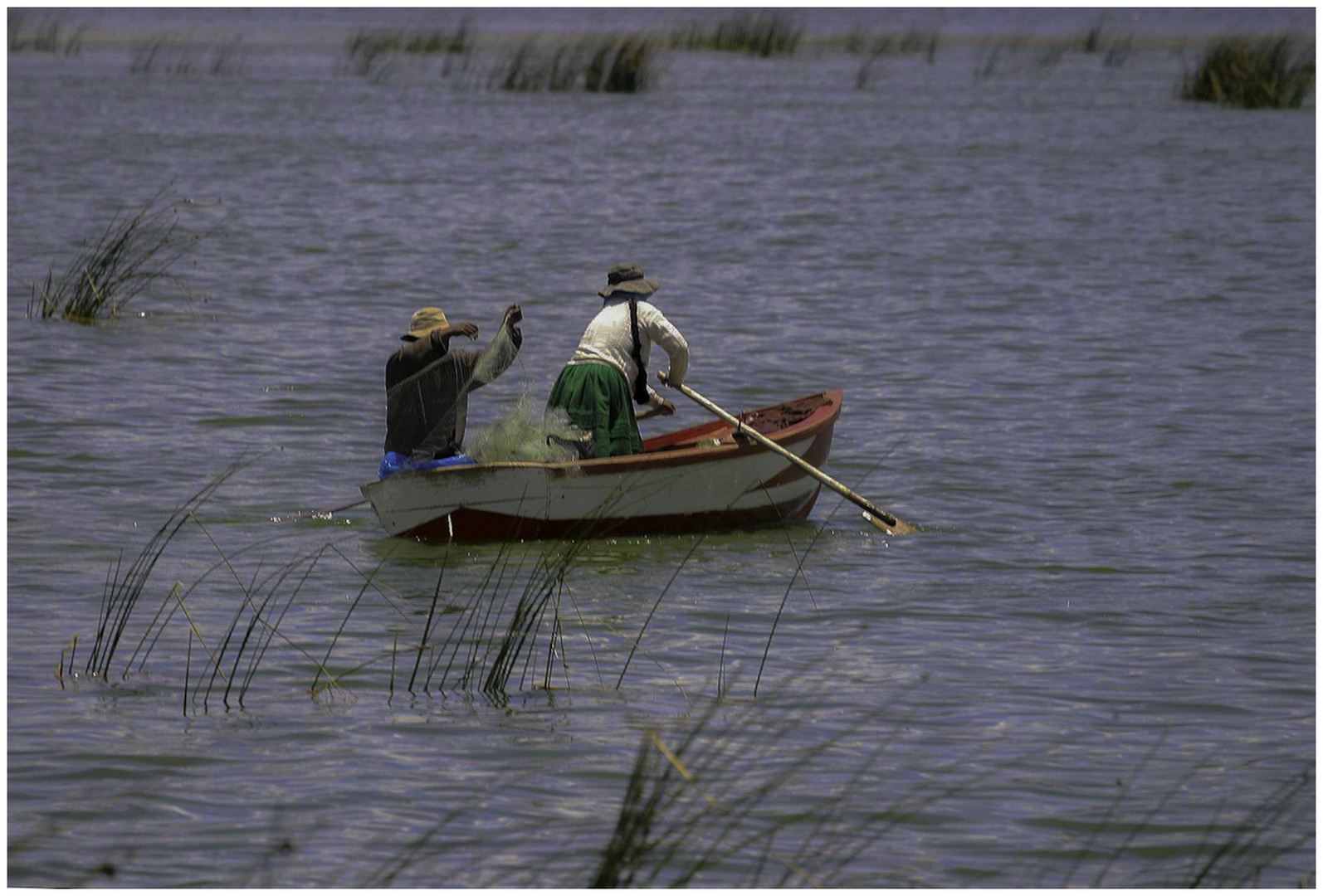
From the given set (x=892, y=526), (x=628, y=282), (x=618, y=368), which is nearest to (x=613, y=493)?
(x=618, y=368)

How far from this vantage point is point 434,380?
8.41 m

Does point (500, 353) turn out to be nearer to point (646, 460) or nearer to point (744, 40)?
point (646, 460)

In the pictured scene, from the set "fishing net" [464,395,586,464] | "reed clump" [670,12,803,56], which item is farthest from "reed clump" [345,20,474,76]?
"fishing net" [464,395,586,464]

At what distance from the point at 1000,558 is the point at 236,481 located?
3.94 metres

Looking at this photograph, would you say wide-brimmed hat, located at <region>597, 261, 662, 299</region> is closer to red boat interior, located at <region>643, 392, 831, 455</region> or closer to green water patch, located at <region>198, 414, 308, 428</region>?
red boat interior, located at <region>643, 392, 831, 455</region>

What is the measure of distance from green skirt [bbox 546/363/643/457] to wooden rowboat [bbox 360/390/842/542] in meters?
0.26

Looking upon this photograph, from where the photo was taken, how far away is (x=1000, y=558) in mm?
8641

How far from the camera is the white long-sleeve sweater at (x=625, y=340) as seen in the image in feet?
29.5

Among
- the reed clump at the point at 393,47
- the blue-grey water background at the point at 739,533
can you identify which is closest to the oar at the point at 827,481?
the blue-grey water background at the point at 739,533

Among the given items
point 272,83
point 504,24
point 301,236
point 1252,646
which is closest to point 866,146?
point 301,236

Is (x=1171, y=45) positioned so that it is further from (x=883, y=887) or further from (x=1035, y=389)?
(x=883, y=887)

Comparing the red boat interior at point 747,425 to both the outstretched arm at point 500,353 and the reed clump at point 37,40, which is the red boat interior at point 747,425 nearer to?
the outstretched arm at point 500,353

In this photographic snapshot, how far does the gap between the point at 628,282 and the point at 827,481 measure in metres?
1.27

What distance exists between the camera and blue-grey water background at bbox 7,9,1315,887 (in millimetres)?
5457
